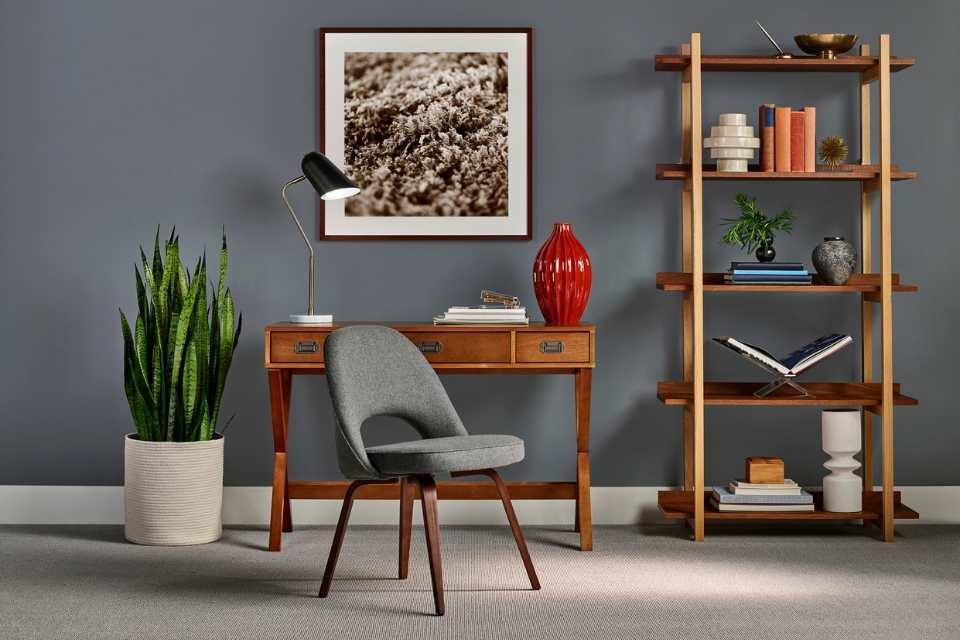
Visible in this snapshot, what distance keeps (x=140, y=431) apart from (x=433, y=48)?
1.87 meters

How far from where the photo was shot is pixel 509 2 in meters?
4.29

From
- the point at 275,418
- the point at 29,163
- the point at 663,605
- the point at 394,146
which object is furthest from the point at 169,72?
the point at 663,605

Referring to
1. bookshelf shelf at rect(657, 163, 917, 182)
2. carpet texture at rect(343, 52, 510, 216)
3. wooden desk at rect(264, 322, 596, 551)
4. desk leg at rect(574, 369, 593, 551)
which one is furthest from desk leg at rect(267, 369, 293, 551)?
bookshelf shelf at rect(657, 163, 917, 182)

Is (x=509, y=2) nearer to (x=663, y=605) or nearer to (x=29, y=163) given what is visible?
A: (x=29, y=163)

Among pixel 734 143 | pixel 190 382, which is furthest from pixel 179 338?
pixel 734 143

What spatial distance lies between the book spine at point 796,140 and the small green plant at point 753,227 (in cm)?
19

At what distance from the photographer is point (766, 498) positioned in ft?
13.2

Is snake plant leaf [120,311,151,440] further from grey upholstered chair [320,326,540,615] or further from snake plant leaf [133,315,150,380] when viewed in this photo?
grey upholstered chair [320,326,540,615]

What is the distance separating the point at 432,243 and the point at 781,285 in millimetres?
1364

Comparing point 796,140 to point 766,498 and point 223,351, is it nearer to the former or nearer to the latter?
point 766,498

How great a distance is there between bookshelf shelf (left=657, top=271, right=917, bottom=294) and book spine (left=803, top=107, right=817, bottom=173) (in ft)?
1.42

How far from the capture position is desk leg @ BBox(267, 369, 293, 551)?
3.84 metres

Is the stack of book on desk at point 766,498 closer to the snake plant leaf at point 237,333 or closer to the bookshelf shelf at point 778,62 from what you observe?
the bookshelf shelf at point 778,62

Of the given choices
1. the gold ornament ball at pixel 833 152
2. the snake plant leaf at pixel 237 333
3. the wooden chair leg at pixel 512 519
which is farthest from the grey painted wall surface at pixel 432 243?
the wooden chair leg at pixel 512 519
